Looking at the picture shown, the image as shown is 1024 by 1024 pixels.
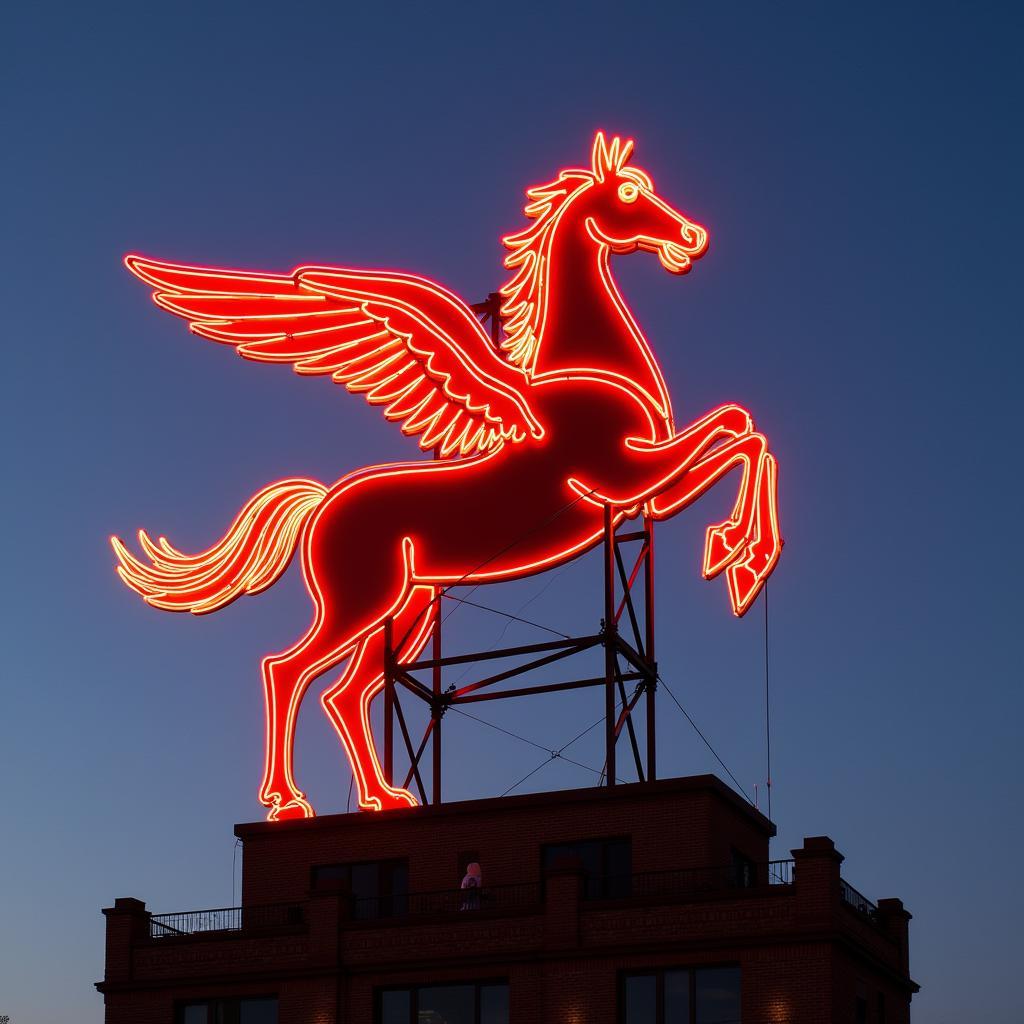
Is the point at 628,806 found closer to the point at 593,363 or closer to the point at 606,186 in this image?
the point at 593,363

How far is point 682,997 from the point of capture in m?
43.2

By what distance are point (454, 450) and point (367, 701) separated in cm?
536

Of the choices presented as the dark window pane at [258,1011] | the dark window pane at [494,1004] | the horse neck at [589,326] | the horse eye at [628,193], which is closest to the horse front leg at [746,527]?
the horse neck at [589,326]

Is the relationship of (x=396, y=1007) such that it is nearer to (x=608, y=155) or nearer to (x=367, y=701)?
(x=367, y=701)

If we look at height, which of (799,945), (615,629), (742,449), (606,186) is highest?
(606,186)

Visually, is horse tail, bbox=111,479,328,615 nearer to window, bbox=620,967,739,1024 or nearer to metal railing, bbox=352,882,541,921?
metal railing, bbox=352,882,541,921

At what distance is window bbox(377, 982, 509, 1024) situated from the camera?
44.7 m

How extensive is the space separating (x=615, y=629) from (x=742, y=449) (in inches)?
166

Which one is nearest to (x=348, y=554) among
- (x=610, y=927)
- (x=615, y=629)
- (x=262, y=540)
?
(x=262, y=540)

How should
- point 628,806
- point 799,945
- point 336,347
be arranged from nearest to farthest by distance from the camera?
point 799,945 → point 628,806 → point 336,347

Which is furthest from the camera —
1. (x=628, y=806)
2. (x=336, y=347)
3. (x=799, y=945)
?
(x=336, y=347)

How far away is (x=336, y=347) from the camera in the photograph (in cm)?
4922

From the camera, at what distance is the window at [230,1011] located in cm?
4631

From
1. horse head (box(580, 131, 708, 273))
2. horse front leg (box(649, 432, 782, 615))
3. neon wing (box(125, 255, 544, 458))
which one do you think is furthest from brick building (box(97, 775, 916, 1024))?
horse head (box(580, 131, 708, 273))
